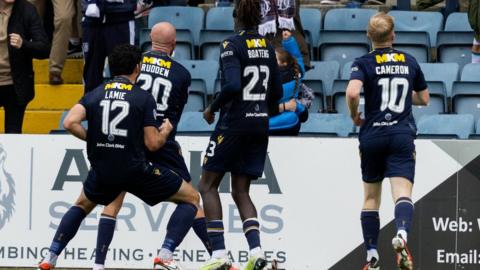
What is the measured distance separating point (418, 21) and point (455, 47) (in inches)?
28.9

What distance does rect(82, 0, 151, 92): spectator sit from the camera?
45.1 feet

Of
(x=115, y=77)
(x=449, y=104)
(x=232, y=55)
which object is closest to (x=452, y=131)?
(x=449, y=104)

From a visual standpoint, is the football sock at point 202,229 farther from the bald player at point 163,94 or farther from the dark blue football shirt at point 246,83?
the dark blue football shirt at point 246,83

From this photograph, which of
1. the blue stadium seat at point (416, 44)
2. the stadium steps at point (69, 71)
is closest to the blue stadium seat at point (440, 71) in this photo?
the blue stadium seat at point (416, 44)

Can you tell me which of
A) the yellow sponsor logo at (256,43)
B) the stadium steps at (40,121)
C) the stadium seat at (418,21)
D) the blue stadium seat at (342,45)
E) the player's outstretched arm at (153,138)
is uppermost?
the stadium seat at (418,21)

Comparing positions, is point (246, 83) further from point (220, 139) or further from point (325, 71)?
point (325, 71)

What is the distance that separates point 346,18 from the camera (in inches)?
606

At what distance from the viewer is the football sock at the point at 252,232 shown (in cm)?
1027

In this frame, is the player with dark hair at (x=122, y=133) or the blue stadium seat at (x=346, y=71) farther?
the blue stadium seat at (x=346, y=71)

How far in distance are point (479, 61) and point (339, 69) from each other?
1539 mm

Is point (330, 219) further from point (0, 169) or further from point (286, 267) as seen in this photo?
point (0, 169)

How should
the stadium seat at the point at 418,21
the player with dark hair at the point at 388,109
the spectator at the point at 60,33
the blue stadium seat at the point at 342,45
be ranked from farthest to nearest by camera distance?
the stadium seat at the point at 418,21
the blue stadium seat at the point at 342,45
the spectator at the point at 60,33
the player with dark hair at the point at 388,109

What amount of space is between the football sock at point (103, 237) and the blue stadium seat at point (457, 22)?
6.16m

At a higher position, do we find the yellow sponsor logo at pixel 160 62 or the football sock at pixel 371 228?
the yellow sponsor logo at pixel 160 62
